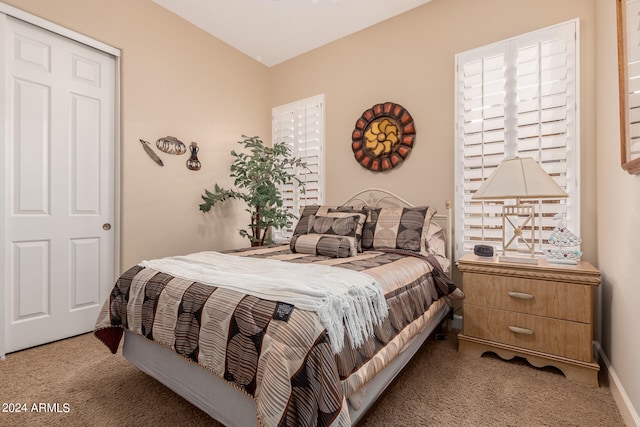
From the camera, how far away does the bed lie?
1.03m

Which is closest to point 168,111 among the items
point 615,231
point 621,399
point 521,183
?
point 521,183

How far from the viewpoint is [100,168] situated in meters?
2.78

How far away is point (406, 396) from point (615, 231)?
1.54 meters

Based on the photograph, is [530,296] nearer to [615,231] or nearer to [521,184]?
[615,231]

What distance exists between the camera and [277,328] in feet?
3.60

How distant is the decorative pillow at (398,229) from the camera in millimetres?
2443

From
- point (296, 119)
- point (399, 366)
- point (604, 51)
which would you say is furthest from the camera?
point (296, 119)

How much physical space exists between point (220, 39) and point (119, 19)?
45.0 inches

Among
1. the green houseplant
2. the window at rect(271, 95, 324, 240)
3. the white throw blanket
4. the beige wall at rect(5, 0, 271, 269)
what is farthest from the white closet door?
the window at rect(271, 95, 324, 240)

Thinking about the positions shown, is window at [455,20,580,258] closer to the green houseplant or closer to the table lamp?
the table lamp

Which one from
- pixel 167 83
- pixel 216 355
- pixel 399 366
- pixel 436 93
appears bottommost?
pixel 399 366

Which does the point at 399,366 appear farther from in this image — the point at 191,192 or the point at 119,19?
the point at 119,19

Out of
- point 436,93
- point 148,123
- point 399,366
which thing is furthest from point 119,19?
point 399,366

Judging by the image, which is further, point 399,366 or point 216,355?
point 399,366
